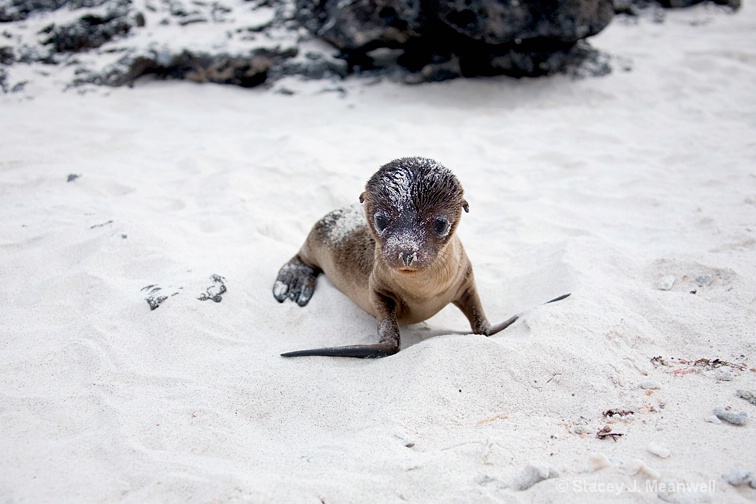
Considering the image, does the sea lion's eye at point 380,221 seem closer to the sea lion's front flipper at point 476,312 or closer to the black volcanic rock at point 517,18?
the sea lion's front flipper at point 476,312

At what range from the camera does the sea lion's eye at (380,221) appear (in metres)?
2.67

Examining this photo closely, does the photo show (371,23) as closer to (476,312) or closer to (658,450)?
(476,312)

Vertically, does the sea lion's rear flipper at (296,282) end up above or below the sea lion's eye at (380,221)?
below

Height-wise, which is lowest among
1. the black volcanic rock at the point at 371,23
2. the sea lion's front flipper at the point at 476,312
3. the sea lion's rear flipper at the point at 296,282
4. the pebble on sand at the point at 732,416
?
the sea lion's rear flipper at the point at 296,282

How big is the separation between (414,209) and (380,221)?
6.9 inches

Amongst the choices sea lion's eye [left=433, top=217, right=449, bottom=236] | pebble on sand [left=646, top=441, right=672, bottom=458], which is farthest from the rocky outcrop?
pebble on sand [left=646, top=441, right=672, bottom=458]

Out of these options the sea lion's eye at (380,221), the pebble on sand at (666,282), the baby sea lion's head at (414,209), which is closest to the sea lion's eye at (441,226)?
the baby sea lion's head at (414,209)

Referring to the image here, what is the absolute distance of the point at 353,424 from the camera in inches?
87.4

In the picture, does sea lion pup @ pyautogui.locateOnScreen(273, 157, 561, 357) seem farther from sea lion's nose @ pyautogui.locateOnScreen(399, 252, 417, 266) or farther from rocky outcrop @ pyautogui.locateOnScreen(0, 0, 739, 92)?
rocky outcrop @ pyautogui.locateOnScreen(0, 0, 739, 92)

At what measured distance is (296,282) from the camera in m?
3.57

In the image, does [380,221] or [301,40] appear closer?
[380,221]

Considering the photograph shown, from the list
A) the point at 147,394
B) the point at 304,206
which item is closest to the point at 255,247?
the point at 304,206

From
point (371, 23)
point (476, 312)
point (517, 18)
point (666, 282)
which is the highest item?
point (517, 18)

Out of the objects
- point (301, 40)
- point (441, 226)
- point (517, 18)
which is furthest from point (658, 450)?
point (301, 40)
